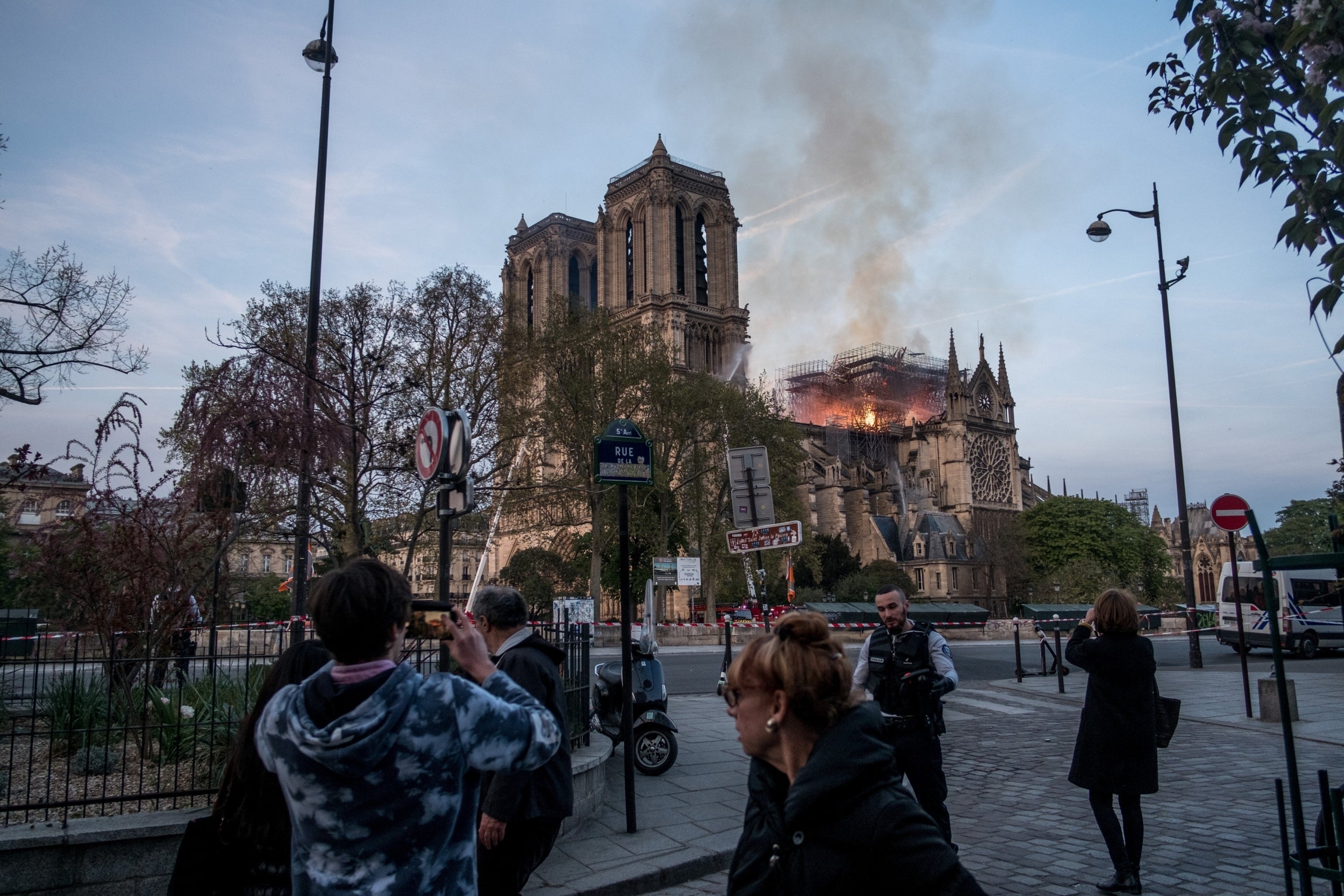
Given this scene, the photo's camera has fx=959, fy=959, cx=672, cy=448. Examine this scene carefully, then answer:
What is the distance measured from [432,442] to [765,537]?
18.0 feet

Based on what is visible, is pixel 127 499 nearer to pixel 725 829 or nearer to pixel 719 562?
pixel 725 829

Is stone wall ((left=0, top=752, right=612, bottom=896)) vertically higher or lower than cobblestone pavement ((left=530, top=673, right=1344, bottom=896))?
higher

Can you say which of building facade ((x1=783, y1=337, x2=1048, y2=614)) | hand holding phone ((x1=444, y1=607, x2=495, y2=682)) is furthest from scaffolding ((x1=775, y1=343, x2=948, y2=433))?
hand holding phone ((x1=444, y1=607, x2=495, y2=682))

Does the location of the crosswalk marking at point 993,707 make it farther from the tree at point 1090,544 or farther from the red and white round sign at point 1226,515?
the tree at point 1090,544

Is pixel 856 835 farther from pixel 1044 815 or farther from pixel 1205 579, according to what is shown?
pixel 1205 579

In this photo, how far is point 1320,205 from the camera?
3.66 meters

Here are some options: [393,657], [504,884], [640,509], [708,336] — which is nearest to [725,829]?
[504,884]

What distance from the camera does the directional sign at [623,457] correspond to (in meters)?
7.39

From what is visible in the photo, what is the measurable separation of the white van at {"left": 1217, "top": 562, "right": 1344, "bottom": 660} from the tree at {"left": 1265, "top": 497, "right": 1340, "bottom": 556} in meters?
52.7

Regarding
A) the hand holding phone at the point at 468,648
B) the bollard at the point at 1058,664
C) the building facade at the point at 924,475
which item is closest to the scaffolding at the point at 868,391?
the building facade at the point at 924,475

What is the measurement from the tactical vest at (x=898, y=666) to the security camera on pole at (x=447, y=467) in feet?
8.86

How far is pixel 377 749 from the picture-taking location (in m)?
2.29

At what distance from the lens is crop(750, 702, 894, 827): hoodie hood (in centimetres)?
198

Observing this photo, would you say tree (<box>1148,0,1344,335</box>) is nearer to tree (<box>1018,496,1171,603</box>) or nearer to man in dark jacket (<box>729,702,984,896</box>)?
man in dark jacket (<box>729,702,984,896</box>)
